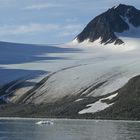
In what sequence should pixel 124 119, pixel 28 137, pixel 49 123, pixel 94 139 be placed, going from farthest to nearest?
pixel 124 119, pixel 49 123, pixel 28 137, pixel 94 139

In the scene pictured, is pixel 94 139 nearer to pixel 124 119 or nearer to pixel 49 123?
pixel 49 123

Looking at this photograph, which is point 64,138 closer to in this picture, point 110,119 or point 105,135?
point 105,135

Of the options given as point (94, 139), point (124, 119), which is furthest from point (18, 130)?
point (124, 119)

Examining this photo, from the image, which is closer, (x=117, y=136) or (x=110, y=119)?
(x=117, y=136)

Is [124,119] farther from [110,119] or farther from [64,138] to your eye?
[64,138]

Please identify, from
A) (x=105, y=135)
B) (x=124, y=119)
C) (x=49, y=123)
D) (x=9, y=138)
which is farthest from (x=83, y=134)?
(x=124, y=119)

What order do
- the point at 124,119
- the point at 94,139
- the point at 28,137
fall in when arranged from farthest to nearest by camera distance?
the point at 124,119 → the point at 28,137 → the point at 94,139

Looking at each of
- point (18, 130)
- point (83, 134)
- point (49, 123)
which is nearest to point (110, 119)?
point (49, 123)

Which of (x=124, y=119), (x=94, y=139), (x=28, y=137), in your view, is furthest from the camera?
(x=124, y=119)

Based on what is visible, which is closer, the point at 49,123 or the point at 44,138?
the point at 44,138

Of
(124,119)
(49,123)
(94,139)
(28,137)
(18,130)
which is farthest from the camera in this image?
(124,119)
